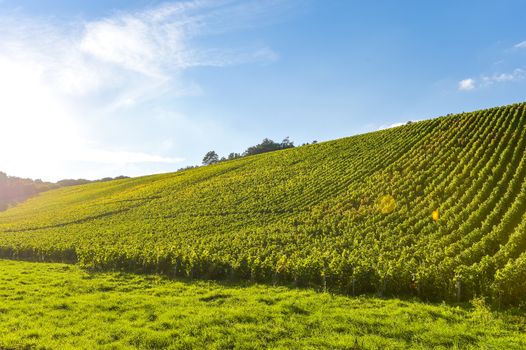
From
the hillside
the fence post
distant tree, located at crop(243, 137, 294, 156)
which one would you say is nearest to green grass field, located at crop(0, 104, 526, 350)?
the fence post

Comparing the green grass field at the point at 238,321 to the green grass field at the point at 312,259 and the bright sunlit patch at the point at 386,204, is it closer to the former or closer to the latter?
the green grass field at the point at 312,259

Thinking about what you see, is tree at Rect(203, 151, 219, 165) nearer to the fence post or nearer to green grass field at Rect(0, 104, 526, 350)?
green grass field at Rect(0, 104, 526, 350)

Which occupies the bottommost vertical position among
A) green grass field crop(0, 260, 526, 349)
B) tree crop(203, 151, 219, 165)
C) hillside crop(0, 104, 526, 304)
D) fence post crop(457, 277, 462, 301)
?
green grass field crop(0, 260, 526, 349)

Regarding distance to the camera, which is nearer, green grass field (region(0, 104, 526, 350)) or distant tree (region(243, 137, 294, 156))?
green grass field (region(0, 104, 526, 350))

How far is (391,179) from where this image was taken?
1999 inches

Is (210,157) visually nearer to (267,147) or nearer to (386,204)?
(267,147)

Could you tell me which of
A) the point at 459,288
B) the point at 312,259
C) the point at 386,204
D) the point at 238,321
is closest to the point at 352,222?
the point at 386,204

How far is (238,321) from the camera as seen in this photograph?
1791 centimetres

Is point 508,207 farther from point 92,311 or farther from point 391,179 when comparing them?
Answer: point 92,311

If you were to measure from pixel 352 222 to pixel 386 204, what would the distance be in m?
5.43

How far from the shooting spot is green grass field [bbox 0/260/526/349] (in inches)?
596

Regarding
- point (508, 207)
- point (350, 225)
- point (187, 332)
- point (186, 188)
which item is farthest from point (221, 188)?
point (187, 332)

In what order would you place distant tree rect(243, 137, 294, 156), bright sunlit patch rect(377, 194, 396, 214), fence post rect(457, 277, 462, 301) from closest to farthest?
fence post rect(457, 277, 462, 301)
bright sunlit patch rect(377, 194, 396, 214)
distant tree rect(243, 137, 294, 156)

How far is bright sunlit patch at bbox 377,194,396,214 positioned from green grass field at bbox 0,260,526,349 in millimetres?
20205
